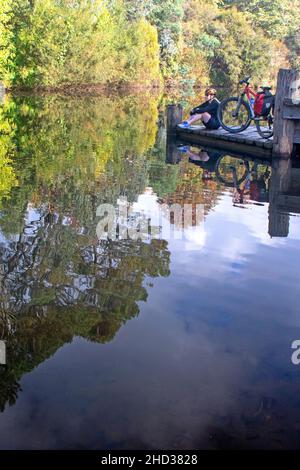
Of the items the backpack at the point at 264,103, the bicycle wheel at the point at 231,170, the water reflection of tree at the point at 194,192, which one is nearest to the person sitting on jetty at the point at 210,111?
the backpack at the point at 264,103

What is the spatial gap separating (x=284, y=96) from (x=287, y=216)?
161 inches

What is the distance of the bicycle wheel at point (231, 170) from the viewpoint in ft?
29.4

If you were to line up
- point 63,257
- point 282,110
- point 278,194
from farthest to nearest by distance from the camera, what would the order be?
point 282,110 < point 278,194 < point 63,257

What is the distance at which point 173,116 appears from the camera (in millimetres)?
13703

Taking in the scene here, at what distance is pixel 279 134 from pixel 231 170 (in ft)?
4.17

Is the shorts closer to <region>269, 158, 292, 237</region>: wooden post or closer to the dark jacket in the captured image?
the dark jacket

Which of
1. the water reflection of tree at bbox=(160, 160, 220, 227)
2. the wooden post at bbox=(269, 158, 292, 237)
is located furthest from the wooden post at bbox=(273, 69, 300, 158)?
the water reflection of tree at bbox=(160, 160, 220, 227)

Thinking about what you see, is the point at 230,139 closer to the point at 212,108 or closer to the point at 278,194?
the point at 212,108

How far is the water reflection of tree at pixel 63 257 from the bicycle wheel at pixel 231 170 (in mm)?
1205

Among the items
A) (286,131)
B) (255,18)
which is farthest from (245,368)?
(255,18)

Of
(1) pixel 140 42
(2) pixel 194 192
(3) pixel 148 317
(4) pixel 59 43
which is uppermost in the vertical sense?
(1) pixel 140 42

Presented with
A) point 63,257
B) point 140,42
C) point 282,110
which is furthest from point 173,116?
point 140,42

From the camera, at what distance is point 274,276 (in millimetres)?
4793

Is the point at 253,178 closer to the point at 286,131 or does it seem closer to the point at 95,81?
the point at 286,131
